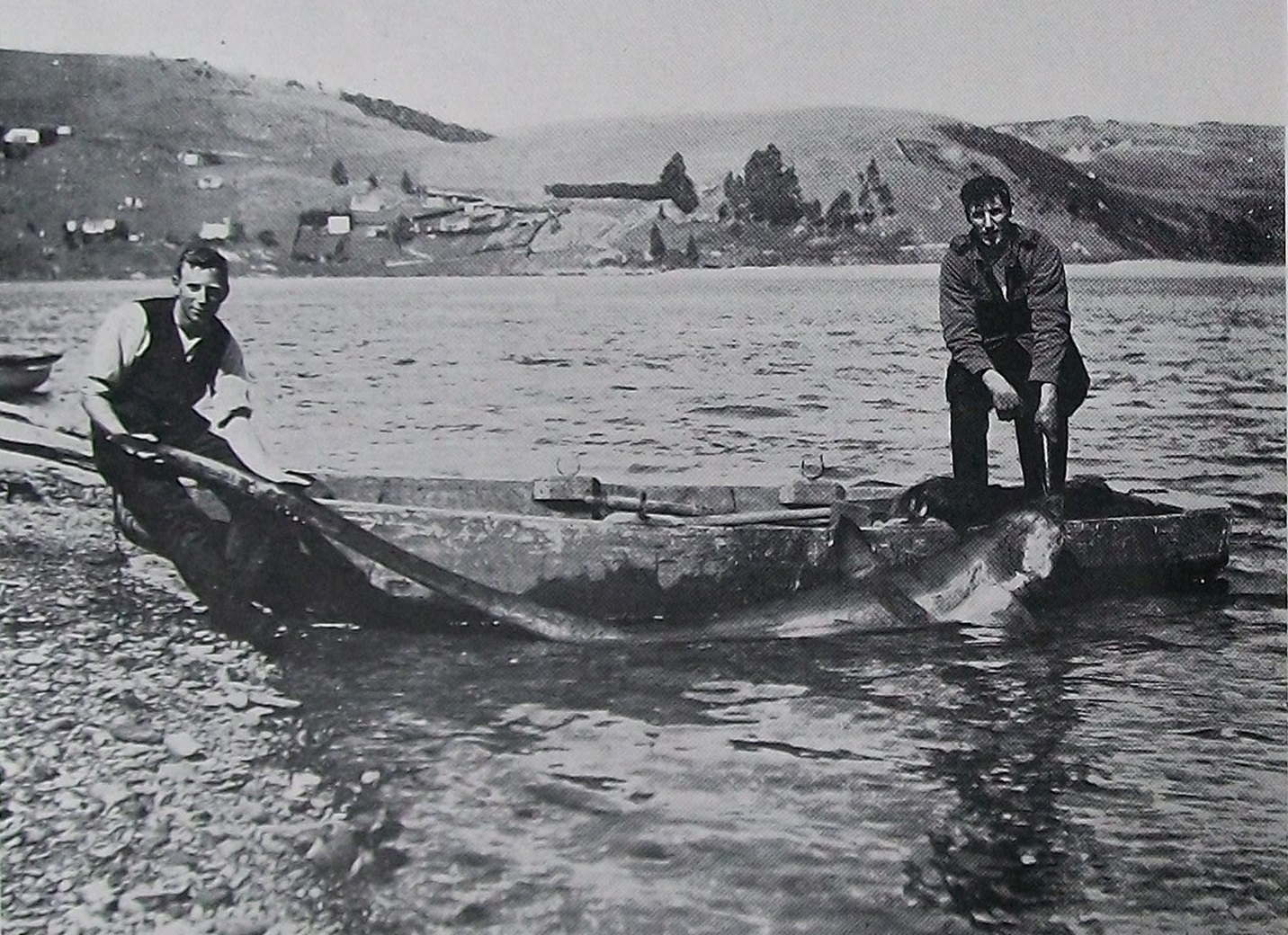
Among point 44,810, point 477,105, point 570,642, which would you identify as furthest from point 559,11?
point 44,810

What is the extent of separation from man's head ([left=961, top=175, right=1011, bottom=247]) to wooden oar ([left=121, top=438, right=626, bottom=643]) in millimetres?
1198

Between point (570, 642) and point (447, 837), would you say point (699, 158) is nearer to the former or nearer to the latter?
point (570, 642)

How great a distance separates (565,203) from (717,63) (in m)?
0.45

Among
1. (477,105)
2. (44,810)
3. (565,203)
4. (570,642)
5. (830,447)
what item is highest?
(477,105)

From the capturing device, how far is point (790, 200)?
2.88 meters

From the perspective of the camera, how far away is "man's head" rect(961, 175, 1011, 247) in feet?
9.42

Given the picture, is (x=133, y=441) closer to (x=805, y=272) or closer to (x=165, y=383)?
(x=165, y=383)

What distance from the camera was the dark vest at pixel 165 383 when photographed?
266 cm

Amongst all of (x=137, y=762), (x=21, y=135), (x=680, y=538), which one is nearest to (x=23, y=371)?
(x=21, y=135)

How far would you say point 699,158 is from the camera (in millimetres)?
2820

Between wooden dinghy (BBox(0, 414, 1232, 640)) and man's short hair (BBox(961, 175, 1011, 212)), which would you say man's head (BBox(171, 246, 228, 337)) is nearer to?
wooden dinghy (BBox(0, 414, 1232, 640))

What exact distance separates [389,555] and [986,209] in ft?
4.95

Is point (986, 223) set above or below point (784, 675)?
above

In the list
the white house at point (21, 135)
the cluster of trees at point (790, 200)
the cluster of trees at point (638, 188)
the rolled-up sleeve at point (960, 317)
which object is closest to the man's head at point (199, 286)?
the white house at point (21, 135)
